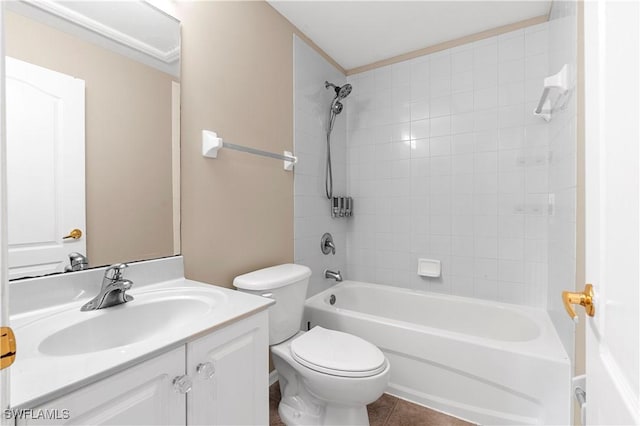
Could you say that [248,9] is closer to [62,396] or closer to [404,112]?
[404,112]

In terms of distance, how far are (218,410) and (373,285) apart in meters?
1.79

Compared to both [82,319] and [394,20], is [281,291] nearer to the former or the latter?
[82,319]

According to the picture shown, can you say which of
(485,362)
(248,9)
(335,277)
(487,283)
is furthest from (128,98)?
(487,283)

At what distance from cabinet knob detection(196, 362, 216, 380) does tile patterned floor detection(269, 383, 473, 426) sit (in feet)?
3.03

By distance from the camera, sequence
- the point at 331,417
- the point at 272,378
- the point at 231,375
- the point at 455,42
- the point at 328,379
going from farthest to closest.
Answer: the point at 455,42 → the point at 272,378 → the point at 331,417 → the point at 328,379 → the point at 231,375

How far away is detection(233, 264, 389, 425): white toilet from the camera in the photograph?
125 cm

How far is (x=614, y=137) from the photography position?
17.1 inches

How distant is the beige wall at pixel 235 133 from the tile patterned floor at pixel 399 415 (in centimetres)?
80

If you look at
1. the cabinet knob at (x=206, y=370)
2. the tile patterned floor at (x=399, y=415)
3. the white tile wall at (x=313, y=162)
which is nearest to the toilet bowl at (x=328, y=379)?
the tile patterned floor at (x=399, y=415)

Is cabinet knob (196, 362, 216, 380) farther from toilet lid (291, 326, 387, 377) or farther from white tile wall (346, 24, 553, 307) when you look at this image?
white tile wall (346, 24, 553, 307)

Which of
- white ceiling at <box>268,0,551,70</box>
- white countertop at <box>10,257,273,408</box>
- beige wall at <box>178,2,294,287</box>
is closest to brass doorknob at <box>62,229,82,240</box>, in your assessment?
white countertop at <box>10,257,273,408</box>

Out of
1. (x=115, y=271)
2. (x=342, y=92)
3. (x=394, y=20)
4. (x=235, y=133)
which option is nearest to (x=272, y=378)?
(x=115, y=271)

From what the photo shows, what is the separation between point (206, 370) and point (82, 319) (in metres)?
0.43

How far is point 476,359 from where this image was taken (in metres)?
1.49
